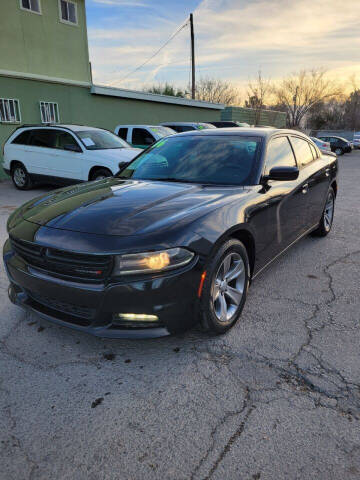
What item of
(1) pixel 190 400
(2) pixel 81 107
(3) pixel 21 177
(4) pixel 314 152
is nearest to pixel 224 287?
(1) pixel 190 400

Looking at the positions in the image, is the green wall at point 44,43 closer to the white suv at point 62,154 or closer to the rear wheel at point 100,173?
the white suv at point 62,154

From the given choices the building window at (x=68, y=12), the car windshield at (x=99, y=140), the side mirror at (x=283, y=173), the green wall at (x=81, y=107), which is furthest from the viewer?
the building window at (x=68, y=12)

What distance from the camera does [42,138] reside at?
30.2ft

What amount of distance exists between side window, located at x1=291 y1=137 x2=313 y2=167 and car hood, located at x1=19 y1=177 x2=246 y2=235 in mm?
1529

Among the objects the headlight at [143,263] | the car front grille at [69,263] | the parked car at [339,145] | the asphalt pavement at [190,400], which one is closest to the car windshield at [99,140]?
the asphalt pavement at [190,400]

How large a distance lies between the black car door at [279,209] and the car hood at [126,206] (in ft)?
1.29

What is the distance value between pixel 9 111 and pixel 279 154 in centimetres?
1156

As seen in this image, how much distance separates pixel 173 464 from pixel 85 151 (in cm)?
775

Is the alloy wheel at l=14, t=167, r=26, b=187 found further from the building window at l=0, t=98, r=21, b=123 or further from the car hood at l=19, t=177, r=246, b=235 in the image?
the car hood at l=19, t=177, r=246, b=235

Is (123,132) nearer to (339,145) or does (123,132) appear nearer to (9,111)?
(9,111)

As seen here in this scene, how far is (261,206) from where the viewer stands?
3131mm

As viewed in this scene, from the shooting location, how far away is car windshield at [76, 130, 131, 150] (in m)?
8.59

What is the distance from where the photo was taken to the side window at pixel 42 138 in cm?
905

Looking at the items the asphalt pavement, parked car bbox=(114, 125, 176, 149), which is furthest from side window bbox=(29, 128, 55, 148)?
the asphalt pavement
